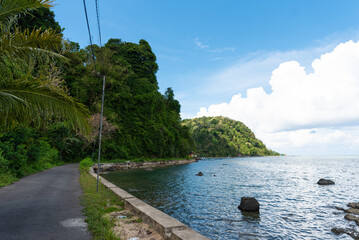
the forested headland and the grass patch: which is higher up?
the forested headland

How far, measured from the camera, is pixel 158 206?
12.2 meters

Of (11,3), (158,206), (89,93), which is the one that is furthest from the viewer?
(89,93)

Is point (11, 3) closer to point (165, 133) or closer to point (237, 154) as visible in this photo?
point (165, 133)

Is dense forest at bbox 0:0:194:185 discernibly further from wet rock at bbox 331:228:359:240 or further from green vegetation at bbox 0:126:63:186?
wet rock at bbox 331:228:359:240

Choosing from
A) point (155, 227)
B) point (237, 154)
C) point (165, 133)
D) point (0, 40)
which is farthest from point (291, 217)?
point (237, 154)

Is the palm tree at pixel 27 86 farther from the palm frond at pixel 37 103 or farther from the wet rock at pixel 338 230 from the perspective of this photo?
the wet rock at pixel 338 230

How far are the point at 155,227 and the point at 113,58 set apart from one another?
5766cm

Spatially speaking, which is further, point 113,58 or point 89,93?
point 113,58

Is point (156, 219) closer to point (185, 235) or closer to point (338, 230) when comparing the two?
point (185, 235)

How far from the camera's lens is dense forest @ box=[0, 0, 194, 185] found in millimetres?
5789

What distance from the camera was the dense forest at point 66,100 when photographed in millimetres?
5789

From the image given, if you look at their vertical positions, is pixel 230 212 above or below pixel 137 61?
below

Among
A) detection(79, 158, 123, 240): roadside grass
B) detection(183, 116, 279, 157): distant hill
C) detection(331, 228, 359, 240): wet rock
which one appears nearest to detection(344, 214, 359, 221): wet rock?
detection(331, 228, 359, 240): wet rock

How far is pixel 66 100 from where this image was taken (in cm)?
587
